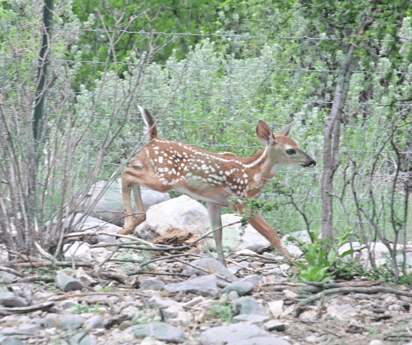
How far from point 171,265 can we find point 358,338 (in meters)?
Result: 2.47

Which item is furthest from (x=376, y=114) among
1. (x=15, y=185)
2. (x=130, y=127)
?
(x=15, y=185)


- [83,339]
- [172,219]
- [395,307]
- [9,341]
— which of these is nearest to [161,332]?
[83,339]

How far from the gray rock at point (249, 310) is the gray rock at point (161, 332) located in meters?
0.46

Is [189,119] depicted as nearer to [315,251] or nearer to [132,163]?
[132,163]

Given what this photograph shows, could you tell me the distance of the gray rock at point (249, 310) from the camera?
13.1 ft

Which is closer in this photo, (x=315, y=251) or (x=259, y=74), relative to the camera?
(x=315, y=251)

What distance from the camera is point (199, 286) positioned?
4594mm

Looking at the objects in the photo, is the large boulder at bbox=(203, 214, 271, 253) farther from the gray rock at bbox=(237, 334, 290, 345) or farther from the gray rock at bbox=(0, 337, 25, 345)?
the gray rock at bbox=(0, 337, 25, 345)

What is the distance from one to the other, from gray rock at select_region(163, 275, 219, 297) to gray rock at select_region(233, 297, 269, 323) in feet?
1.12

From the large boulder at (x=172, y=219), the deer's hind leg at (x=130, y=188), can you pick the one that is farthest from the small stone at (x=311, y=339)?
the large boulder at (x=172, y=219)

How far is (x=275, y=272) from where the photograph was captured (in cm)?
571

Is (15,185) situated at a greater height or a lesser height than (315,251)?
greater

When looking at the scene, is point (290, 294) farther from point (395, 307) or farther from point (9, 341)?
point (9, 341)

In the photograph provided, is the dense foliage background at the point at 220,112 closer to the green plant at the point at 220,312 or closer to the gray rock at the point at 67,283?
the gray rock at the point at 67,283
